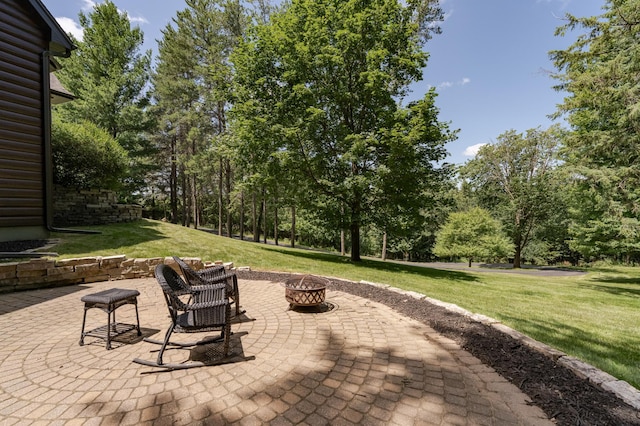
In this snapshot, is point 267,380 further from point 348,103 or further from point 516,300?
point 348,103

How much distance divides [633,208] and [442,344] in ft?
31.8

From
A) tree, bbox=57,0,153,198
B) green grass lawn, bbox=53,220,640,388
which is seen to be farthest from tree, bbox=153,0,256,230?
green grass lawn, bbox=53,220,640,388

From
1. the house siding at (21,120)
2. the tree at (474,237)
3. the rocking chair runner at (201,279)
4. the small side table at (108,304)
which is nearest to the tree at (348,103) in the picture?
the house siding at (21,120)

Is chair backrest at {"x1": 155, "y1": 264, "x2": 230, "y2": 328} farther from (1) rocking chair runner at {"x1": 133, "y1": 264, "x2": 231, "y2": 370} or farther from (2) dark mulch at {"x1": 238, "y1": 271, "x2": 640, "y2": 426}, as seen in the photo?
(2) dark mulch at {"x1": 238, "y1": 271, "x2": 640, "y2": 426}

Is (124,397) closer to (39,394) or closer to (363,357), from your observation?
(39,394)

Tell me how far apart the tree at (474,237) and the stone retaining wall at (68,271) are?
781 inches

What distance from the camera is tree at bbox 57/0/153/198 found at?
1545cm

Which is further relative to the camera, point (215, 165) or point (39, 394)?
point (215, 165)

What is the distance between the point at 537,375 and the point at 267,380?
2747 mm

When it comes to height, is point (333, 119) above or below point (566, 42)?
below

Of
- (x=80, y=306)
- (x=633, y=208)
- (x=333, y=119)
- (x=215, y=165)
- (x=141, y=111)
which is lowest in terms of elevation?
(x=80, y=306)

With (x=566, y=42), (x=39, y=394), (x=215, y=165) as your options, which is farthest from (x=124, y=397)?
(x=215, y=165)

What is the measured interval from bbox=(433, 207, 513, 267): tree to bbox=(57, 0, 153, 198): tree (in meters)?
23.4

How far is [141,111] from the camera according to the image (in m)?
16.4
